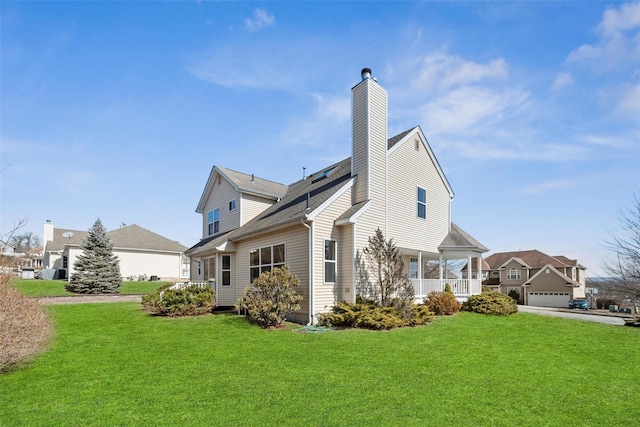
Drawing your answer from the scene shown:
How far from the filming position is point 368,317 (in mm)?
11492

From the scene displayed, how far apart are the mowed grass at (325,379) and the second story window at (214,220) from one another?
36.1ft

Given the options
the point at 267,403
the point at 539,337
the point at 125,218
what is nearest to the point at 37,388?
the point at 267,403

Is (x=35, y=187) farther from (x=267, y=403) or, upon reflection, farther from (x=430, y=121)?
(x=430, y=121)

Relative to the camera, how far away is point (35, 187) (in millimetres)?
11359

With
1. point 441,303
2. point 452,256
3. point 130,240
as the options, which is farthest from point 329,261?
point 130,240

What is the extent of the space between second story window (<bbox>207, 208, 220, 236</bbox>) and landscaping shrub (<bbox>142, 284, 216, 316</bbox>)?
6735mm

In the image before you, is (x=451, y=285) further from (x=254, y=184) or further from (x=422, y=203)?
(x=254, y=184)

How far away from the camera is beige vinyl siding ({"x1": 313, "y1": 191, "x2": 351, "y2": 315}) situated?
1252 centimetres

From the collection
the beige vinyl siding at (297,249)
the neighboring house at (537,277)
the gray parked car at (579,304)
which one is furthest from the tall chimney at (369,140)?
the gray parked car at (579,304)

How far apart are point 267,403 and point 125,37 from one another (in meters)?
12.2

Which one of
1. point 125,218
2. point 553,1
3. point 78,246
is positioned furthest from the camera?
point 125,218

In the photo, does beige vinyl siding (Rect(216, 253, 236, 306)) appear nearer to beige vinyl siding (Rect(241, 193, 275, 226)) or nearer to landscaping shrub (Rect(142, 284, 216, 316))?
landscaping shrub (Rect(142, 284, 216, 316))

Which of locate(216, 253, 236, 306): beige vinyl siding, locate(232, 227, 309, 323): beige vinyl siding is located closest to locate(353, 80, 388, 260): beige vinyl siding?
locate(232, 227, 309, 323): beige vinyl siding

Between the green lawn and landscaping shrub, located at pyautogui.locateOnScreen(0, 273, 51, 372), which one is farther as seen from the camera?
the green lawn
